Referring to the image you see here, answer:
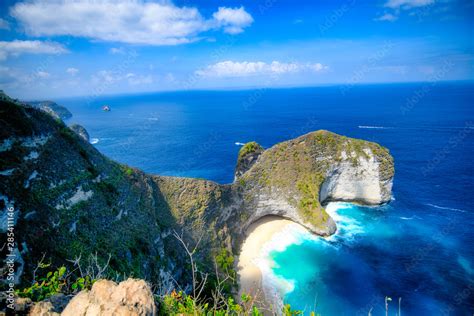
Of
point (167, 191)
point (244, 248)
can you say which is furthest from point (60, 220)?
point (244, 248)

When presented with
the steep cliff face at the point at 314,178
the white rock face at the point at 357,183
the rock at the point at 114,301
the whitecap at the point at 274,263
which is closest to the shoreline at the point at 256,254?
the whitecap at the point at 274,263

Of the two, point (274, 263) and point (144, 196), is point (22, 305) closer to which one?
point (144, 196)

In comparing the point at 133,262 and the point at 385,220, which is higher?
the point at 133,262

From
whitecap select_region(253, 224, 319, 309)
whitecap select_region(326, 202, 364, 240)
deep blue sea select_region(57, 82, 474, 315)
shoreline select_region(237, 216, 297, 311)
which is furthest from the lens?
whitecap select_region(326, 202, 364, 240)

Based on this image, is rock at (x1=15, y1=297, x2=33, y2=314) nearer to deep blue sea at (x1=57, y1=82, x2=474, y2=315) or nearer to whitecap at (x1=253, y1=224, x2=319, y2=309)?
deep blue sea at (x1=57, y1=82, x2=474, y2=315)

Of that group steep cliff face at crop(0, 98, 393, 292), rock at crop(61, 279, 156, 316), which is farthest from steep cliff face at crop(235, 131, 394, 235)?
rock at crop(61, 279, 156, 316)

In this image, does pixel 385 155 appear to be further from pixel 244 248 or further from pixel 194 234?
pixel 194 234
